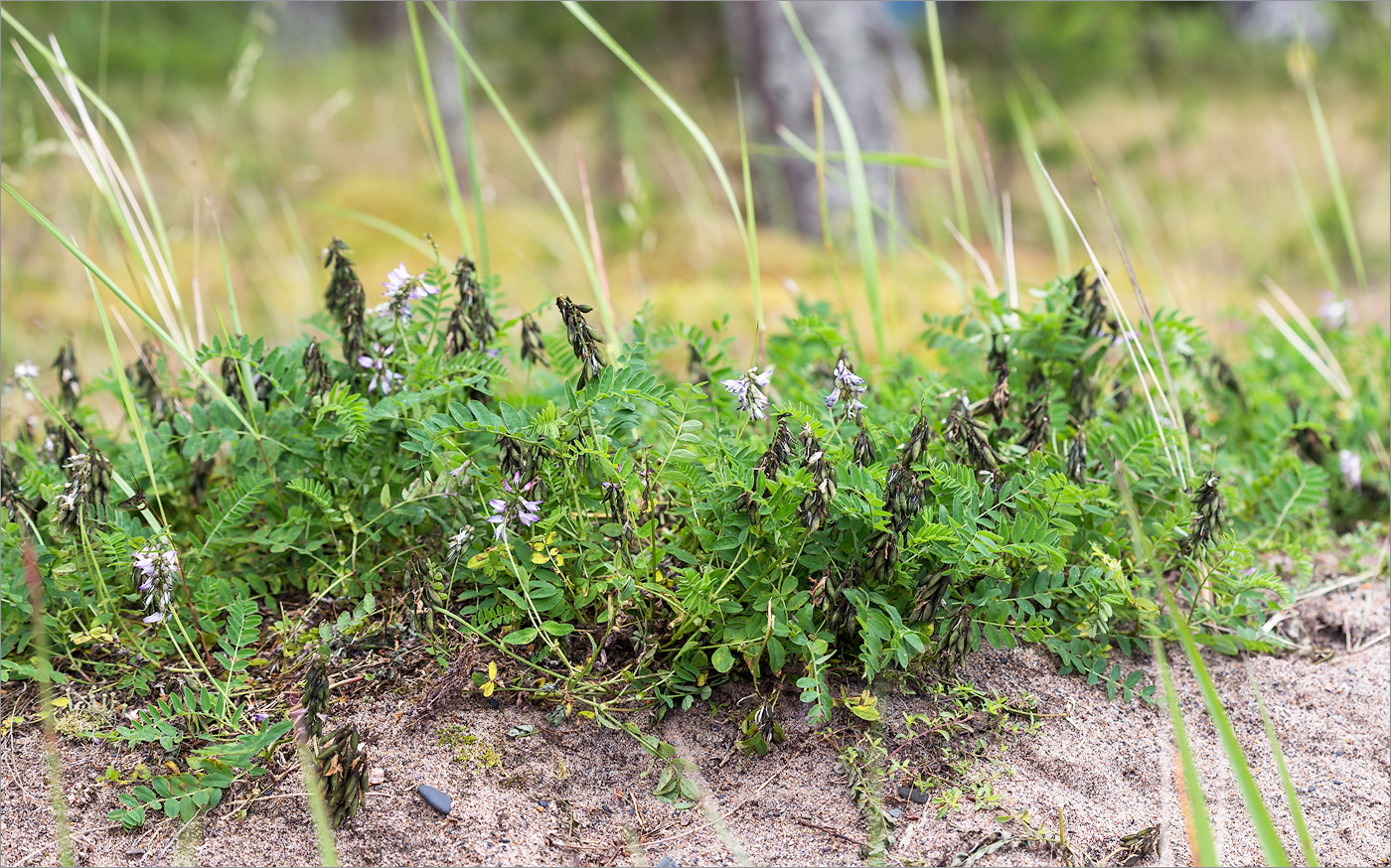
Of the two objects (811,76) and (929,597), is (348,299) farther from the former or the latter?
(811,76)

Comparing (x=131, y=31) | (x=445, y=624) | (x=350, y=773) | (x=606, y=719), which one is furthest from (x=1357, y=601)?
(x=131, y=31)

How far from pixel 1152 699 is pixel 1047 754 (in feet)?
0.91

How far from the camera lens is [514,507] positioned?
1727 millimetres

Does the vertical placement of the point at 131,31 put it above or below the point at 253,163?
above

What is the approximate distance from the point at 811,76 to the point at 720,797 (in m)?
5.87

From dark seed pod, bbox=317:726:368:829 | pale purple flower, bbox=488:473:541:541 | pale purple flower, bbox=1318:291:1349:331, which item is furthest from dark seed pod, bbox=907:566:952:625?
pale purple flower, bbox=1318:291:1349:331

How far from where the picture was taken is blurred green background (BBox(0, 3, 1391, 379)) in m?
5.52

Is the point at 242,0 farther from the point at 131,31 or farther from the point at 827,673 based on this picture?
the point at 827,673

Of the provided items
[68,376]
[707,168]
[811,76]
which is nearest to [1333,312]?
[68,376]

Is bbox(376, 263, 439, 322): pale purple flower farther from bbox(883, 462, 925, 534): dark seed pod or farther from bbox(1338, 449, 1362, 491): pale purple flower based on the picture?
bbox(1338, 449, 1362, 491): pale purple flower

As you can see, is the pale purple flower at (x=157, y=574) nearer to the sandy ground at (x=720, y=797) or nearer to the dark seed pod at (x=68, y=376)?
the sandy ground at (x=720, y=797)

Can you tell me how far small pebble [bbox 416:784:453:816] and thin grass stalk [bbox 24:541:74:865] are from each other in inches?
19.3

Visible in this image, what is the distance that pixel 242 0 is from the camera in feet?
49.0

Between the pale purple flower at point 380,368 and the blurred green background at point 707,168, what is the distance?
171 centimetres
